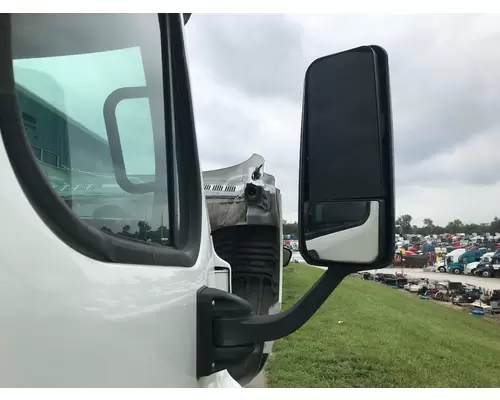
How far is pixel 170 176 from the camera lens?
1.34m

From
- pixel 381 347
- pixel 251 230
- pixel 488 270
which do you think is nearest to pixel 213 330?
pixel 251 230

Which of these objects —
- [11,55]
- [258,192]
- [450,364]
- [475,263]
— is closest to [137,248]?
[11,55]

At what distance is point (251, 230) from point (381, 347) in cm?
691

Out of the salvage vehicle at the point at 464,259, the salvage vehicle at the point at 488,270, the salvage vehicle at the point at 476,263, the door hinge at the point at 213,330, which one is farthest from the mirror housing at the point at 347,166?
the salvage vehicle at the point at 464,259

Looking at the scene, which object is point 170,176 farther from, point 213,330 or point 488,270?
point 488,270

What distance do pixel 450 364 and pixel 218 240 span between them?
6.94 metres

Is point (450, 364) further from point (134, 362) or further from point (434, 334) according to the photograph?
point (134, 362)

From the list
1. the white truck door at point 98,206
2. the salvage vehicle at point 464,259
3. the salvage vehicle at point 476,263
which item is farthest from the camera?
the salvage vehicle at point 464,259

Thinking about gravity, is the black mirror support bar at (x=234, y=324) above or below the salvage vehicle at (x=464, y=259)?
above

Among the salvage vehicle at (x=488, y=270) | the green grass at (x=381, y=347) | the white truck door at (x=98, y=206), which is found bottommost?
the green grass at (x=381, y=347)

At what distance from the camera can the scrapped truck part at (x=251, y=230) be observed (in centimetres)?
346

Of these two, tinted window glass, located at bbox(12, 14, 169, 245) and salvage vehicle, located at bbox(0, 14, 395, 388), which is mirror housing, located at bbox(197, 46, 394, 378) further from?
tinted window glass, located at bbox(12, 14, 169, 245)

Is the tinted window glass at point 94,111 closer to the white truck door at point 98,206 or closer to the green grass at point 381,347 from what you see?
the white truck door at point 98,206

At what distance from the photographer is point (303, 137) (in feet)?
3.84
